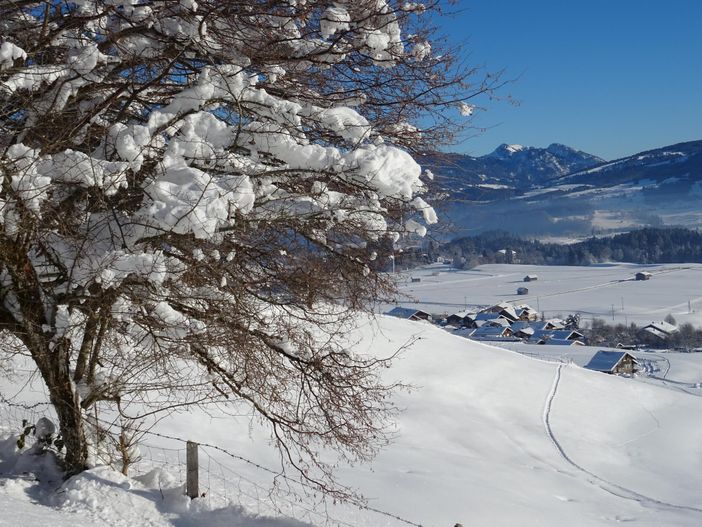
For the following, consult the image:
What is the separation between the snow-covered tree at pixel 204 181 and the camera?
3.32 metres

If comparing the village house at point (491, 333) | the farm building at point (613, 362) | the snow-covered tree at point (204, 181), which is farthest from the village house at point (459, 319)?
the snow-covered tree at point (204, 181)

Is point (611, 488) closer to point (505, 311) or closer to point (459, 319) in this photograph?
point (459, 319)

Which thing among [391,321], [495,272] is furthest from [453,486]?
[495,272]

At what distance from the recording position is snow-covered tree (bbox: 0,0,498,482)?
332 cm

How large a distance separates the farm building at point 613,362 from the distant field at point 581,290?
16.2 meters

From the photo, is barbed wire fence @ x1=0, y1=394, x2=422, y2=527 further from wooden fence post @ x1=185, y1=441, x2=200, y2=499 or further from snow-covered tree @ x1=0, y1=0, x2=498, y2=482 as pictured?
snow-covered tree @ x1=0, y1=0, x2=498, y2=482

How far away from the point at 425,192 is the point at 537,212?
153983 millimetres

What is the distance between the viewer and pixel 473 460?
10.7 meters

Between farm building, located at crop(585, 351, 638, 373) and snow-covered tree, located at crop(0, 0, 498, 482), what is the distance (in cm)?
3040

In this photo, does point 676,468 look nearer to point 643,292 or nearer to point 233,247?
point 233,247

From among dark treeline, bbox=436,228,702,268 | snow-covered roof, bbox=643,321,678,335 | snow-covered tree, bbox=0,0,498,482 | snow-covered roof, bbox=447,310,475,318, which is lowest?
snow-covered roof, bbox=643,321,678,335

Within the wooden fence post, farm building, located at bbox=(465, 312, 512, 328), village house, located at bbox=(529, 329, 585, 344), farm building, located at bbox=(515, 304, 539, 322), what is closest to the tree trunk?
the wooden fence post

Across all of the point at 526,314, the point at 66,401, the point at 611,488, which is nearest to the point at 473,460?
the point at 611,488

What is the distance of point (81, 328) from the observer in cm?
388
